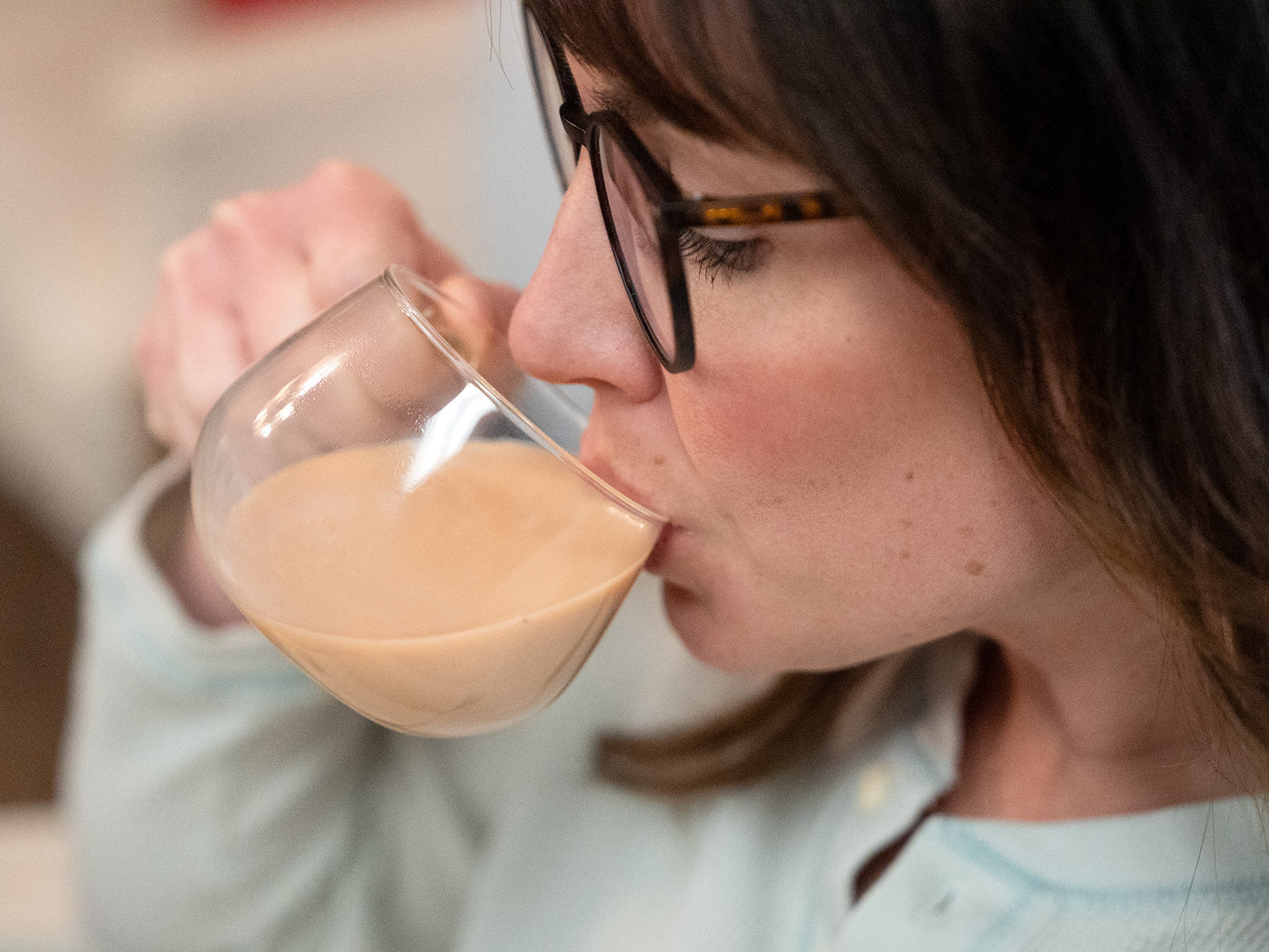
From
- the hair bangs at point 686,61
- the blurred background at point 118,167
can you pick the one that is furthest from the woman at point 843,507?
the blurred background at point 118,167

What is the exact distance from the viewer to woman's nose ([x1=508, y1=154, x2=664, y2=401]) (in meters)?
0.69

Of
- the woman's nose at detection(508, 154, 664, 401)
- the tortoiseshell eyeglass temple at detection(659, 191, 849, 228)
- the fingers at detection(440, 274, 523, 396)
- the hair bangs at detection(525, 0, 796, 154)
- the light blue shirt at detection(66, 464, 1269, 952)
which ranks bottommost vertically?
the light blue shirt at detection(66, 464, 1269, 952)

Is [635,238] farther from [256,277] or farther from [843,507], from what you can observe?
[256,277]

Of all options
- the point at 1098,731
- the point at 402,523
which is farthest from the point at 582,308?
the point at 1098,731

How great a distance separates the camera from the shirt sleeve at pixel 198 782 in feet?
3.48

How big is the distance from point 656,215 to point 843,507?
0.20 metres

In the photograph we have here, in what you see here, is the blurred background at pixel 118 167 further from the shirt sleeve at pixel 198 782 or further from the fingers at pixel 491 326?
the fingers at pixel 491 326

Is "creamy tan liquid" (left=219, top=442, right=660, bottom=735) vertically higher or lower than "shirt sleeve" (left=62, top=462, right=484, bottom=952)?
higher

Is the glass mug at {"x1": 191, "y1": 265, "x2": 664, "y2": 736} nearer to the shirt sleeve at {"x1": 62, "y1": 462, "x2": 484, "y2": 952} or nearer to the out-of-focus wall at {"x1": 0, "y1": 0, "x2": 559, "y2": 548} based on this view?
the shirt sleeve at {"x1": 62, "y1": 462, "x2": 484, "y2": 952}

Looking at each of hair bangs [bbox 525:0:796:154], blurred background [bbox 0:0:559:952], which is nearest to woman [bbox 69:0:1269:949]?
hair bangs [bbox 525:0:796:154]

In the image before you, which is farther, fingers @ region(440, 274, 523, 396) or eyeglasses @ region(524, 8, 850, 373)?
fingers @ region(440, 274, 523, 396)

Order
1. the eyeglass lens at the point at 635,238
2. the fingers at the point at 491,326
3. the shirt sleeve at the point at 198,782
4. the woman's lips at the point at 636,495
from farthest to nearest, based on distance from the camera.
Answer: the shirt sleeve at the point at 198,782 → the fingers at the point at 491,326 → the woman's lips at the point at 636,495 → the eyeglass lens at the point at 635,238

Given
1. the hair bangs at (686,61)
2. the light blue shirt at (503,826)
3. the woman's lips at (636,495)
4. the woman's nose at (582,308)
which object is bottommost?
the light blue shirt at (503,826)

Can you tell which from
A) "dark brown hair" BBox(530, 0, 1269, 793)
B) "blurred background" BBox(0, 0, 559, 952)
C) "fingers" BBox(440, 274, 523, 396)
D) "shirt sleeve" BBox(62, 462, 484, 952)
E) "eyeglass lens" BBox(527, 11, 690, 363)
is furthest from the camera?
"blurred background" BBox(0, 0, 559, 952)
